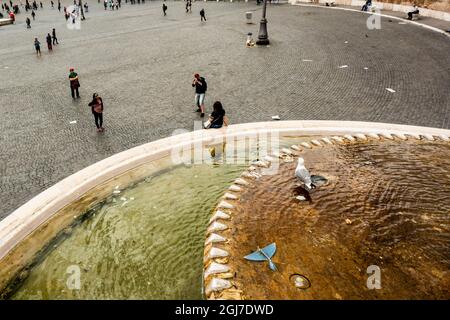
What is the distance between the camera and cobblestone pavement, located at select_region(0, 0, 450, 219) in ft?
32.7

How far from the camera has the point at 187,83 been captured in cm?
1450

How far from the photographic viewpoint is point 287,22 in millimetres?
26625

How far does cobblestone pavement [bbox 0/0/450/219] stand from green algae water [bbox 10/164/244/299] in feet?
6.38

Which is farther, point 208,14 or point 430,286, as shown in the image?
point 208,14

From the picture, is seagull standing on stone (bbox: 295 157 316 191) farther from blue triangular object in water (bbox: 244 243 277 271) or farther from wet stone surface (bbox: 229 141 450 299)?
blue triangular object in water (bbox: 244 243 277 271)

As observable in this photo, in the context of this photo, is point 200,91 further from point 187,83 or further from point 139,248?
point 139,248

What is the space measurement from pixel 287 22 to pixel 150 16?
13929 millimetres

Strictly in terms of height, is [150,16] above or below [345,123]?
above

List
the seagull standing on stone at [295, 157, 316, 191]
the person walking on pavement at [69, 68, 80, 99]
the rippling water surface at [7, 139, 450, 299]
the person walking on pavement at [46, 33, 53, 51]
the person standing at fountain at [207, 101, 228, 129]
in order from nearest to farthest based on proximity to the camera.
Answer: the rippling water surface at [7, 139, 450, 299], the seagull standing on stone at [295, 157, 316, 191], the person standing at fountain at [207, 101, 228, 129], the person walking on pavement at [69, 68, 80, 99], the person walking on pavement at [46, 33, 53, 51]

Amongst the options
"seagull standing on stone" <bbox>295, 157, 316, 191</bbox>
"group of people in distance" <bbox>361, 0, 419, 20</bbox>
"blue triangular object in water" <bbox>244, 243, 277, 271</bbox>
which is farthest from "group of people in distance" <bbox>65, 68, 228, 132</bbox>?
"group of people in distance" <bbox>361, 0, 419, 20</bbox>
